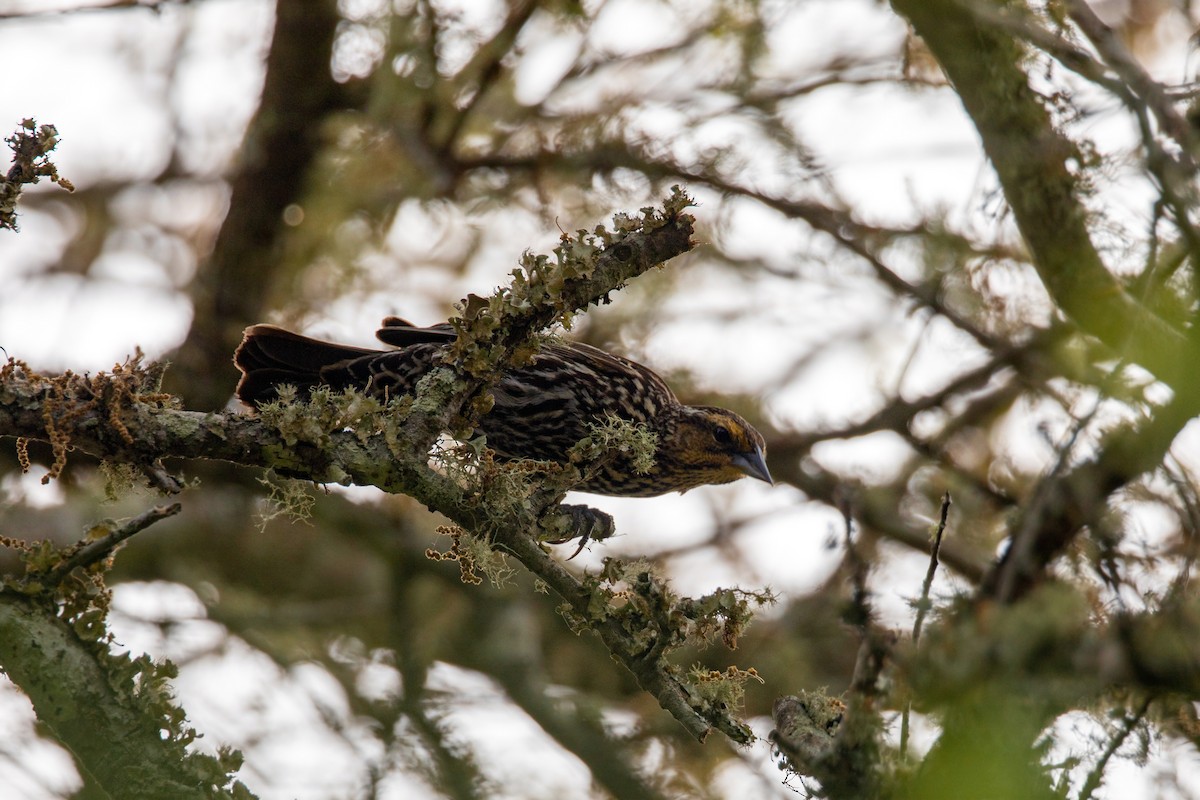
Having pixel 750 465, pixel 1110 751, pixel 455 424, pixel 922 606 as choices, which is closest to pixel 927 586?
pixel 922 606

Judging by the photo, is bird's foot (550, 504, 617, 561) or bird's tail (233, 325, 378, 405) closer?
bird's foot (550, 504, 617, 561)

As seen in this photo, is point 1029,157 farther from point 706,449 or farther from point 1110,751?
point 1110,751

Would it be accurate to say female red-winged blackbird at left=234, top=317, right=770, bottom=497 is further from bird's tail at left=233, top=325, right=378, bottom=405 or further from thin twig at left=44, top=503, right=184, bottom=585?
thin twig at left=44, top=503, right=184, bottom=585

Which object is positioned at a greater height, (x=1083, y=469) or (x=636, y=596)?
(x=1083, y=469)

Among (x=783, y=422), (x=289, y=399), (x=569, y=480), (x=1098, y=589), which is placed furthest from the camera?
(x=783, y=422)

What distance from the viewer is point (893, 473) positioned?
577cm

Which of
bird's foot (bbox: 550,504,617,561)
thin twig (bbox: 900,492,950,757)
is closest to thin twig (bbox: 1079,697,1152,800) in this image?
thin twig (bbox: 900,492,950,757)

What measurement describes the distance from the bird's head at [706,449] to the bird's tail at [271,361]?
1.24 metres

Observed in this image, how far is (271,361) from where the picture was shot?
3.67m

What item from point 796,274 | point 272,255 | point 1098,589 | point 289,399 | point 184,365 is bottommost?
point 289,399

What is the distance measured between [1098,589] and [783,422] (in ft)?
8.28

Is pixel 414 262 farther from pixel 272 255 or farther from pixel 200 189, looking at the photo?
pixel 200 189

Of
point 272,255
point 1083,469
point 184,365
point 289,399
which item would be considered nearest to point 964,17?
point 1083,469

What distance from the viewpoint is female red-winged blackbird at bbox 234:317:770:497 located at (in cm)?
365
